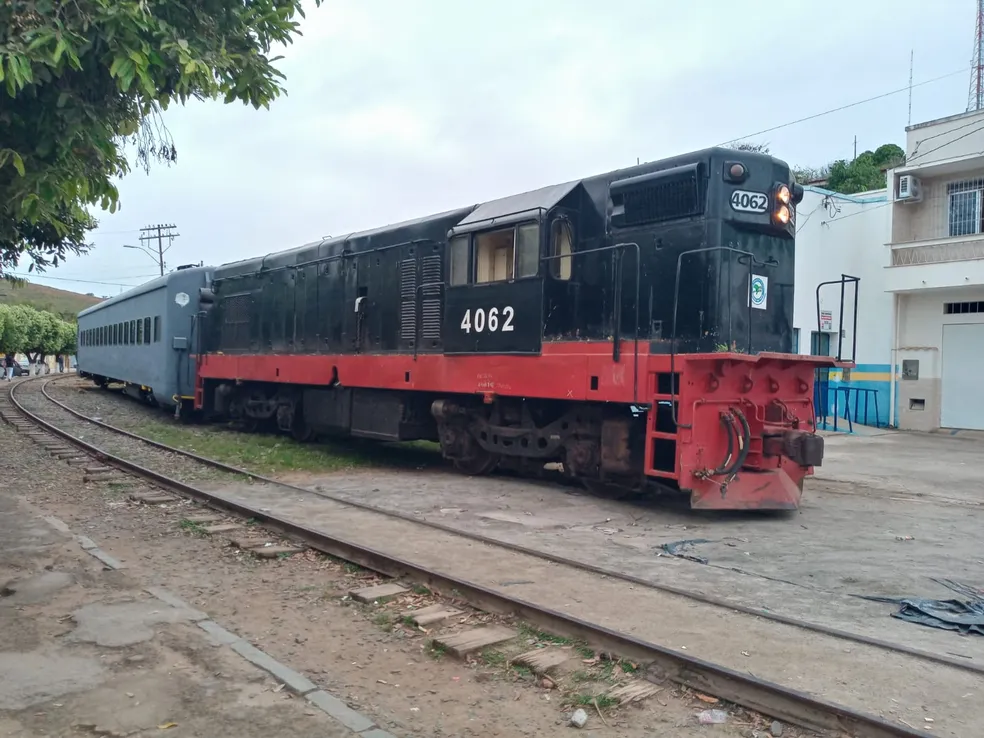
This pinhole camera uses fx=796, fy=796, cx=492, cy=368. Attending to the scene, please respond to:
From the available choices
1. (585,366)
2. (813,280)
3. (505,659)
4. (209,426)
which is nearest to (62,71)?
(505,659)

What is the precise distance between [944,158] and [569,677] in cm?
1907

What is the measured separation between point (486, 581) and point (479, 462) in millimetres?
5060

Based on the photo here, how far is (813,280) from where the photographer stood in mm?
20266

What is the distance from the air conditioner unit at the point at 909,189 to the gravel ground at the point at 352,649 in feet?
59.8

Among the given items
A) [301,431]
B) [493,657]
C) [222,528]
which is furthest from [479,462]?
[493,657]

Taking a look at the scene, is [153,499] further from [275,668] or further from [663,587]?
[663,587]

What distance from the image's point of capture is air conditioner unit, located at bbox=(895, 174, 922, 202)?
63.9 feet

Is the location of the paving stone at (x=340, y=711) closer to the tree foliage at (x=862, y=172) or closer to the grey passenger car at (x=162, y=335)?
the grey passenger car at (x=162, y=335)

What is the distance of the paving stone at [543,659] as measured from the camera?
4266 millimetres

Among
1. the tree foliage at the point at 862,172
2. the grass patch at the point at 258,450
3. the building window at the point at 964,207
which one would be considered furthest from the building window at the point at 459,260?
the tree foliage at the point at 862,172

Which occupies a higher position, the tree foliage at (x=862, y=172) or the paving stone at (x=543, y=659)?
the tree foliage at (x=862, y=172)

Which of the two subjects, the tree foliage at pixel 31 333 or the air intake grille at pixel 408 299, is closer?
the air intake grille at pixel 408 299

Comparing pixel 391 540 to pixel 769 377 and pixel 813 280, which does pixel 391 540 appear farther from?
pixel 813 280

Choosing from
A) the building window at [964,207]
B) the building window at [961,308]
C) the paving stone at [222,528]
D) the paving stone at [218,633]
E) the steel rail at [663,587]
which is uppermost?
the building window at [964,207]
